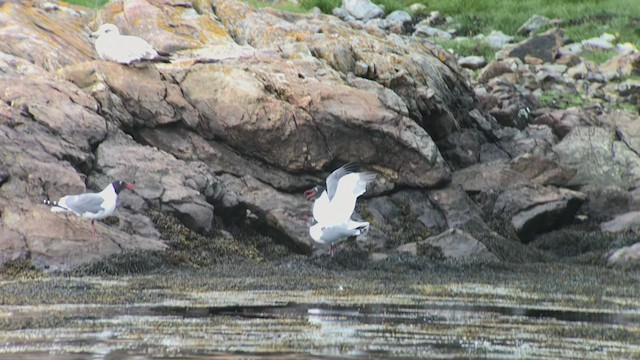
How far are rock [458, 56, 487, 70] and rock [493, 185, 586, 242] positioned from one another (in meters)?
12.2

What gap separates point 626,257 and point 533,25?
20.0 metres

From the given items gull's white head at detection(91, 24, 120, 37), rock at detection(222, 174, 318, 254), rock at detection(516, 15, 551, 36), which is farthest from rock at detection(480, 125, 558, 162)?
rock at detection(516, 15, 551, 36)

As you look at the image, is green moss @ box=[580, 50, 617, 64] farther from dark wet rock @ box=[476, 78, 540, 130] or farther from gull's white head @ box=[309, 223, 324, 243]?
gull's white head @ box=[309, 223, 324, 243]

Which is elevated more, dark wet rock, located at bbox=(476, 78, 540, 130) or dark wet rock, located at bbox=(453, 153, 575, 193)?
dark wet rock, located at bbox=(453, 153, 575, 193)

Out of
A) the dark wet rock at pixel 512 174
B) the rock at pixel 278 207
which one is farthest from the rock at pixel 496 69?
the rock at pixel 278 207

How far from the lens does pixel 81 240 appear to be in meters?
13.9

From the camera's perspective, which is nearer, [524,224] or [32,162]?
[32,162]

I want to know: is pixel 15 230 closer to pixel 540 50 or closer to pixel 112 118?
pixel 112 118

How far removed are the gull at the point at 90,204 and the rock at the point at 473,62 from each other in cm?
1715

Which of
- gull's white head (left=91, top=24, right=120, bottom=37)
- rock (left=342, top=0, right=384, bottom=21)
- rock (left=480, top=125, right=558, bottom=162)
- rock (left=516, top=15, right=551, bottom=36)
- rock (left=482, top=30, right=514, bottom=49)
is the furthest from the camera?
rock (left=342, top=0, right=384, bottom=21)

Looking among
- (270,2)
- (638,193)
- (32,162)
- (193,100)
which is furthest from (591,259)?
(270,2)

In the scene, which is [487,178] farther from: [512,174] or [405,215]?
[405,215]

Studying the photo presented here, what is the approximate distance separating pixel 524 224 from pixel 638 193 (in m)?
2.83

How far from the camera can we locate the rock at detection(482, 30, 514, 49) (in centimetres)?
3253
